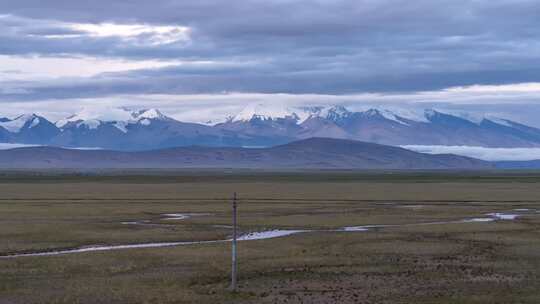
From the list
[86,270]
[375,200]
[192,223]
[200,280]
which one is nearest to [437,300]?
[200,280]

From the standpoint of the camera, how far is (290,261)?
3831 cm

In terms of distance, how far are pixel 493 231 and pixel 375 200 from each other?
127 ft

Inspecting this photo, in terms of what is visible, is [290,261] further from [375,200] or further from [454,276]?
[375,200]

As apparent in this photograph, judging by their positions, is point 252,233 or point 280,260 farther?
point 252,233

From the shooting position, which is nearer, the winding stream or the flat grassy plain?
the flat grassy plain

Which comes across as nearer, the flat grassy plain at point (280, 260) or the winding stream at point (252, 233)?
the flat grassy plain at point (280, 260)

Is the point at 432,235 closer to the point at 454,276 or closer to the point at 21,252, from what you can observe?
the point at 454,276

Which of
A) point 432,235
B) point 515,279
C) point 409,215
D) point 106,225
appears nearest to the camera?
point 515,279

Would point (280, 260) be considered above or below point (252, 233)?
above

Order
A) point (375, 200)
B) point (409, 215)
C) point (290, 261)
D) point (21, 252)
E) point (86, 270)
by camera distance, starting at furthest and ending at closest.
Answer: point (375, 200) < point (409, 215) < point (21, 252) < point (290, 261) < point (86, 270)

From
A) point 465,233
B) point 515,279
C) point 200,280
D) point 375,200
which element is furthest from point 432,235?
point 375,200

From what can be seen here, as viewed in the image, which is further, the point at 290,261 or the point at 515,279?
the point at 290,261

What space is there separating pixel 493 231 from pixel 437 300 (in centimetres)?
2603

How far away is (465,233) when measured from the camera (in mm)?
51594
